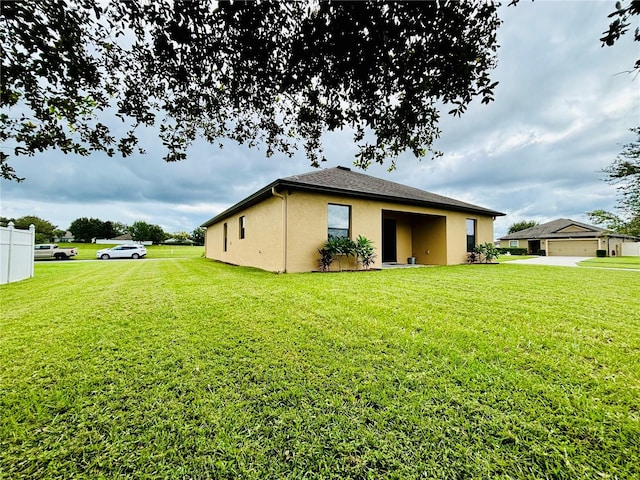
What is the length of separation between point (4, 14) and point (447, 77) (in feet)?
13.5

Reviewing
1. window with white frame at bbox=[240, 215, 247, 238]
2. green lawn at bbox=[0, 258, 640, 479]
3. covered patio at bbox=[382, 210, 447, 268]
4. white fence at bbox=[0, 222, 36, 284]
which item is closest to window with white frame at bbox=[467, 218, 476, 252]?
covered patio at bbox=[382, 210, 447, 268]

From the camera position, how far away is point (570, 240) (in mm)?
27844

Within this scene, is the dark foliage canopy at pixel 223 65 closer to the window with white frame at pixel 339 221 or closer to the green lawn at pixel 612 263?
the window with white frame at pixel 339 221

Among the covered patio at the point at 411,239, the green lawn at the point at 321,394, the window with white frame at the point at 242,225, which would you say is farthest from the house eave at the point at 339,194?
the green lawn at the point at 321,394

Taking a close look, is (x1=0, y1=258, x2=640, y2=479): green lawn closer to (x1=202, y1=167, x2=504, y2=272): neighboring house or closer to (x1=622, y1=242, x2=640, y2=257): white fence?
(x1=202, y1=167, x2=504, y2=272): neighboring house

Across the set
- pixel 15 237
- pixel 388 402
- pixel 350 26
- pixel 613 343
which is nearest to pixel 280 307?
pixel 388 402

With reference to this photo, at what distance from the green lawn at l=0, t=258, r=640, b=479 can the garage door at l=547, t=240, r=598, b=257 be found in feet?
105

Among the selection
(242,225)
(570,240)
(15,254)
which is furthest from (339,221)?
(570,240)

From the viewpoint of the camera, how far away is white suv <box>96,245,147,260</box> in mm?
22616

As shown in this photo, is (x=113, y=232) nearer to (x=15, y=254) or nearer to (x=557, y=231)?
(x=15, y=254)

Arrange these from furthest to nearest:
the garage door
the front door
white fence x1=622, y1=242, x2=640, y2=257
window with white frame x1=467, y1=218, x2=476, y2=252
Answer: the garage door < white fence x1=622, y1=242, x2=640, y2=257 < the front door < window with white frame x1=467, y1=218, x2=476, y2=252

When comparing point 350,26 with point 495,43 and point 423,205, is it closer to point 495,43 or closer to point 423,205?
point 495,43

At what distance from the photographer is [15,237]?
25.1 feet

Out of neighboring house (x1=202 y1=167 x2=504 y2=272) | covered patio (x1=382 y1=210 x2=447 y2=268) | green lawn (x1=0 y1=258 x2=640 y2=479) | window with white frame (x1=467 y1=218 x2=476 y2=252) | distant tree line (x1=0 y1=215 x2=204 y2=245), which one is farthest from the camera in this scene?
distant tree line (x1=0 y1=215 x2=204 y2=245)
